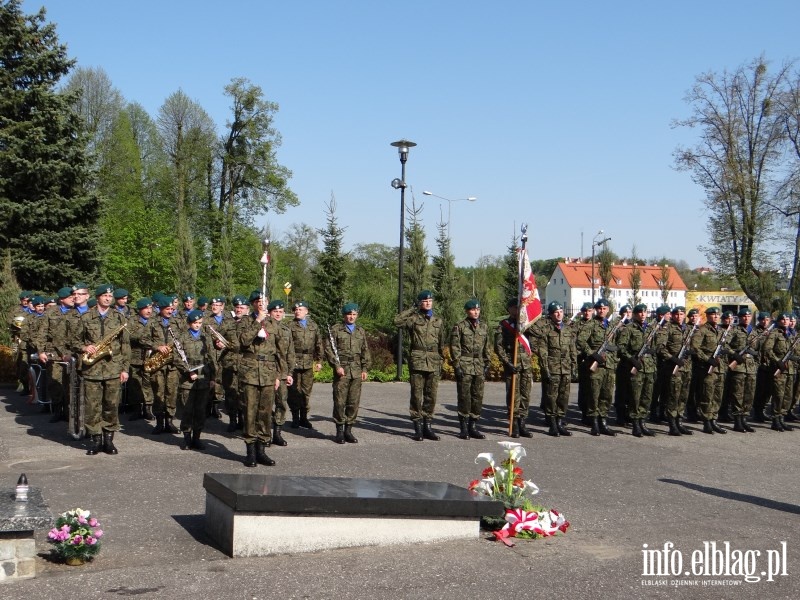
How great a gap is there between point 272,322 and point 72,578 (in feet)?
16.5

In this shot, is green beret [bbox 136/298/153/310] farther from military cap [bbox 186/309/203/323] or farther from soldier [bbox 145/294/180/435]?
military cap [bbox 186/309/203/323]

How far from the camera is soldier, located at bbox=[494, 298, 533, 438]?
13.3 meters

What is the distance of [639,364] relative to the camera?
546 inches

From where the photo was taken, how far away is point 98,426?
34.4 ft

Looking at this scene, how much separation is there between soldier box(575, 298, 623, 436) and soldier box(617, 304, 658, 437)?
0.85 ft

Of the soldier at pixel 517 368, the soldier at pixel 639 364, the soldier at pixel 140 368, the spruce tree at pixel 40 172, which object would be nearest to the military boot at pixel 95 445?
the soldier at pixel 140 368

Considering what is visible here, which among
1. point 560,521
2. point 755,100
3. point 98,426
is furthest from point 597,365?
point 755,100

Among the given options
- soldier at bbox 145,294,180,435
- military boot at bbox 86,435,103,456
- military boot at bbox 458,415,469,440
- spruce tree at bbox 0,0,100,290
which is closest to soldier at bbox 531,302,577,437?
military boot at bbox 458,415,469,440

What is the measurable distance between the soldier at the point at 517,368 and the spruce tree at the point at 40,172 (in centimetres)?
1600

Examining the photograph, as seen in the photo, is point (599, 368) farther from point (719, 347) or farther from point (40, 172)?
point (40, 172)

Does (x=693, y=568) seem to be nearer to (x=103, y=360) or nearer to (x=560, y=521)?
(x=560, y=521)

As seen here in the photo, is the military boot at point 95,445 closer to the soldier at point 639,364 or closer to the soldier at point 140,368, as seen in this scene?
the soldier at point 140,368

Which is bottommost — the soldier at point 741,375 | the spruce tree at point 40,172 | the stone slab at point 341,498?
the stone slab at point 341,498
